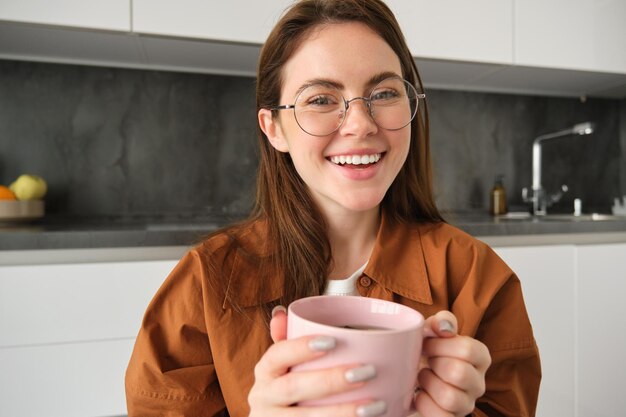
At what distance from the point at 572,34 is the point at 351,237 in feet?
5.10

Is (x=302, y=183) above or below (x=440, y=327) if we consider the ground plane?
above

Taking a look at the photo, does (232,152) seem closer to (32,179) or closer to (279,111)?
(32,179)

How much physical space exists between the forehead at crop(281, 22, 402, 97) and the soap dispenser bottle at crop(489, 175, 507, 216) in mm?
1496

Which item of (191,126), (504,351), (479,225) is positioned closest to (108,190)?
(191,126)

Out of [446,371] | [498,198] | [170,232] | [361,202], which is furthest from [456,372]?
[498,198]

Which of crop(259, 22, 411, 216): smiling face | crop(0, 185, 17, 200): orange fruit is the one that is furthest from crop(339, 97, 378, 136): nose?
crop(0, 185, 17, 200): orange fruit

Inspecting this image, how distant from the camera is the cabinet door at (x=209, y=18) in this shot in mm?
1462

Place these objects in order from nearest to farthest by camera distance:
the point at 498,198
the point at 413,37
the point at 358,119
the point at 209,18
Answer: the point at 358,119, the point at 209,18, the point at 413,37, the point at 498,198

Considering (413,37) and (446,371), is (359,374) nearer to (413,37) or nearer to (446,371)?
(446,371)

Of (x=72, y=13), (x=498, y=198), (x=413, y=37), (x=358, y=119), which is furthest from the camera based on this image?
(x=498, y=198)

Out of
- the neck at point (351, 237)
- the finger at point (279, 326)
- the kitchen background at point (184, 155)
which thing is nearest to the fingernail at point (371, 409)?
the finger at point (279, 326)

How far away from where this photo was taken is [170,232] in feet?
4.22

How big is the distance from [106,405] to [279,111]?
0.94 meters

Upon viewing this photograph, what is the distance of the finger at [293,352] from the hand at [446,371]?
12cm
